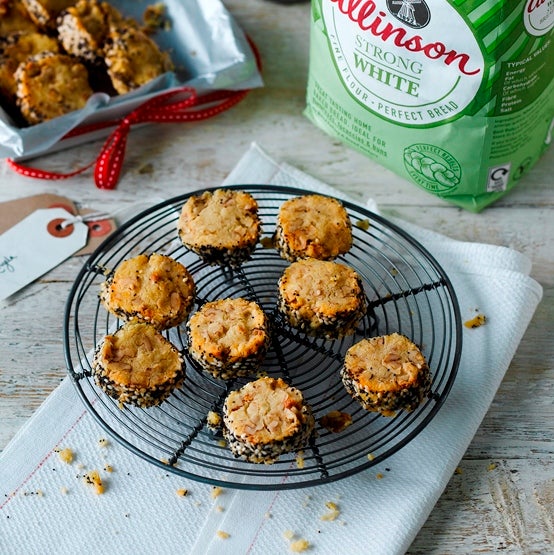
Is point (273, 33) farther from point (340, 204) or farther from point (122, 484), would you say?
point (122, 484)

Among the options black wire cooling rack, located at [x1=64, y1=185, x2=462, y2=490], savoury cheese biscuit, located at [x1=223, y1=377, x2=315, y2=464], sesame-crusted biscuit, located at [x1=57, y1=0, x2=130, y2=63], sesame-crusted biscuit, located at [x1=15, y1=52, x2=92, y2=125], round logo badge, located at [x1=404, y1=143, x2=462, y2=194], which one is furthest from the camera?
sesame-crusted biscuit, located at [x1=57, y1=0, x2=130, y2=63]

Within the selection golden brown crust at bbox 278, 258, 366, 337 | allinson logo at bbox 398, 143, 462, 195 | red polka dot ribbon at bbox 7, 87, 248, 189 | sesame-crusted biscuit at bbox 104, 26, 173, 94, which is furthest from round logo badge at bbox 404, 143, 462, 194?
sesame-crusted biscuit at bbox 104, 26, 173, 94

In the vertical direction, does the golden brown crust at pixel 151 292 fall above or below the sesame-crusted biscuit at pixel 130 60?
below

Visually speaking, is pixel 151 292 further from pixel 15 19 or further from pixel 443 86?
pixel 15 19

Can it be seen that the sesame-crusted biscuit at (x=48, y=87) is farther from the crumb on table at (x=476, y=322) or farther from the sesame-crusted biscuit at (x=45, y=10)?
the crumb on table at (x=476, y=322)

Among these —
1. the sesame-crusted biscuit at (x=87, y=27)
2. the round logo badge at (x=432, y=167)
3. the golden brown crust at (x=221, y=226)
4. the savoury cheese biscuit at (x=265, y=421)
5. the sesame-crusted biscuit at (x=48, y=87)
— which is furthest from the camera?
the sesame-crusted biscuit at (x=87, y=27)

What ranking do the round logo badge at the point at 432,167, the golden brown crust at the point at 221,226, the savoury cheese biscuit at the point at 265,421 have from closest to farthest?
the savoury cheese biscuit at the point at 265,421 < the golden brown crust at the point at 221,226 < the round logo badge at the point at 432,167

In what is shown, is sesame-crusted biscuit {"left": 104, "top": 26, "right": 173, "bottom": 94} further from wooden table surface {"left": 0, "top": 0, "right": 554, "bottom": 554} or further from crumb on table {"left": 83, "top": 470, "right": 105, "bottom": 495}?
crumb on table {"left": 83, "top": 470, "right": 105, "bottom": 495}

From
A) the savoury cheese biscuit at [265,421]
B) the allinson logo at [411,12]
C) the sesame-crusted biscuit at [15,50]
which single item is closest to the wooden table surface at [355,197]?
the sesame-crusted biscuit at [15,50]
